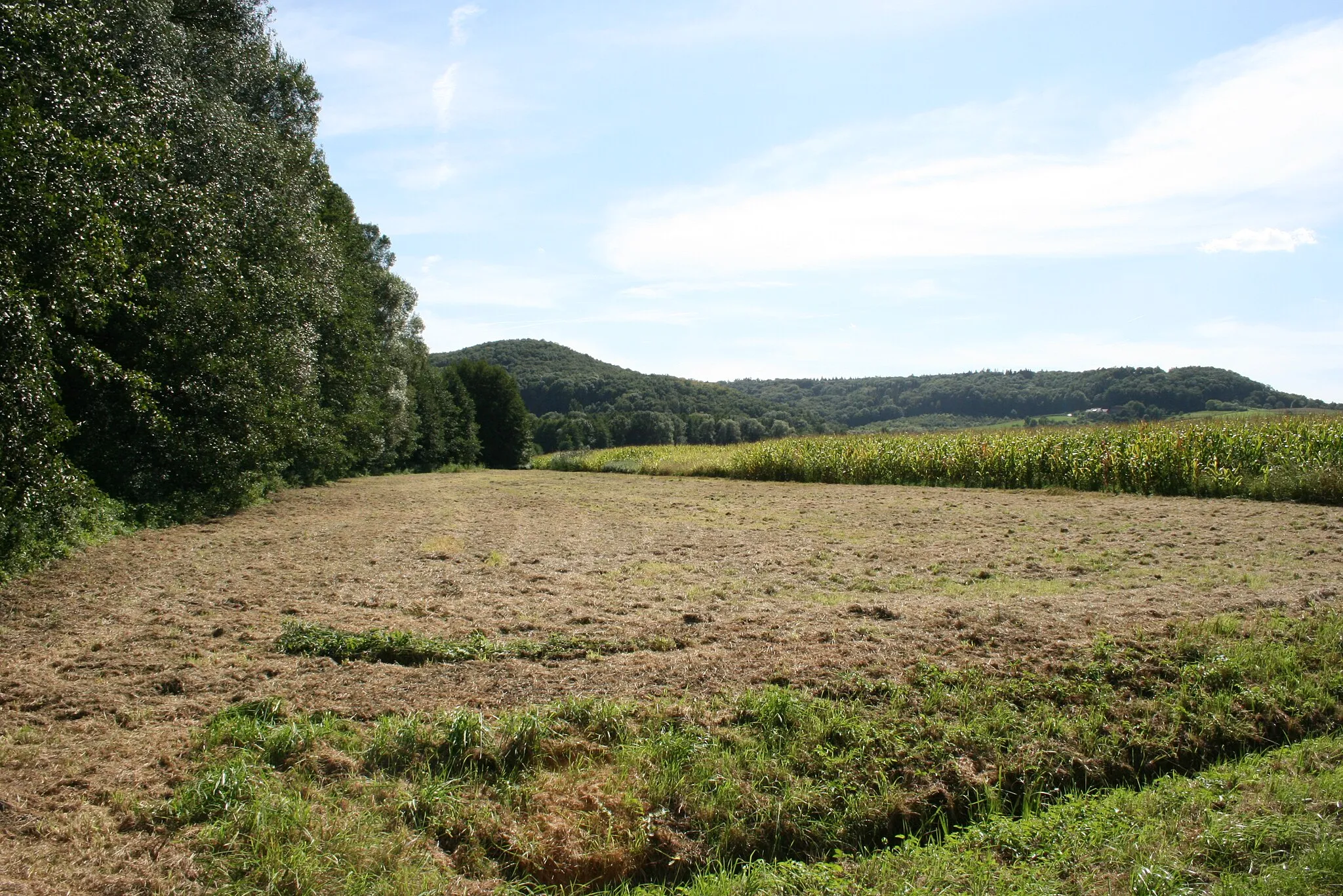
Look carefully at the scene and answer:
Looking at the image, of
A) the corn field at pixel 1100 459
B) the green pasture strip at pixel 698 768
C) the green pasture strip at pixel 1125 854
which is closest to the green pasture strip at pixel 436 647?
the green pasture strip at pixel 698 768

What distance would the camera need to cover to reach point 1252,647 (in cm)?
Result: 540

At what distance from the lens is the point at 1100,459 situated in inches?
792

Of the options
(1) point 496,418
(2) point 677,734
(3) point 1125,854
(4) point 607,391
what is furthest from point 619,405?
(3) point 1125,854

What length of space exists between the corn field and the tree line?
17.8 m

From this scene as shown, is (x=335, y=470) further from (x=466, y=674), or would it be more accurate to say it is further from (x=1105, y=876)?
(x=1105, y=876)

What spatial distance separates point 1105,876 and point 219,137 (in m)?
18.8

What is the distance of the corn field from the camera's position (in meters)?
16.9

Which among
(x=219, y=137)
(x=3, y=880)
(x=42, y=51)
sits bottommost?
(x=3, y=880)

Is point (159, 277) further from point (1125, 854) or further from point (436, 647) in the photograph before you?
point (1125, 854)

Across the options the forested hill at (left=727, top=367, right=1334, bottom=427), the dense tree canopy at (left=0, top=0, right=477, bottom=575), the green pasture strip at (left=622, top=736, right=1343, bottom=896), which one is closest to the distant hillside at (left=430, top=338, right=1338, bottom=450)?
the forested hill at (left=727, top=367, right=1334, bottom=427)

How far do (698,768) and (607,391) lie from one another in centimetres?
8292

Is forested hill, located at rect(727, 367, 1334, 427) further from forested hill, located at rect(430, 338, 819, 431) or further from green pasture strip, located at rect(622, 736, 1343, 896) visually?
green pasture strip, located at rect(622, 736, 1343, 896)

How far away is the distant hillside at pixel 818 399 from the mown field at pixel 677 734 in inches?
1318

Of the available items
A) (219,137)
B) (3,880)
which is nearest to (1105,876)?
(3,880)
